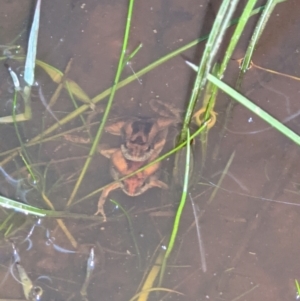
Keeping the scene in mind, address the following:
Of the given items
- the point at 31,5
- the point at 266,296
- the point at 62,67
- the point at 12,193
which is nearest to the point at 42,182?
the point at 12,193

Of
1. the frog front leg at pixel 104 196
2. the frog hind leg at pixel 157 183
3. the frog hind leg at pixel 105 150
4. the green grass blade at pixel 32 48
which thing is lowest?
the frog front leg at pixel 104 196

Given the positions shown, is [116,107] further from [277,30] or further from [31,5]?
[277,30]

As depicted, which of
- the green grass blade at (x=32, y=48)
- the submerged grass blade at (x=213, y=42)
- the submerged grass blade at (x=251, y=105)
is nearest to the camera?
the submerged grass blade at (x=213, y=42)

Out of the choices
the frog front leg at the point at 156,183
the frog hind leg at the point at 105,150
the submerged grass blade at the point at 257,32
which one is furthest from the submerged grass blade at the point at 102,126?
the submerged grass blade at the point at 257,32

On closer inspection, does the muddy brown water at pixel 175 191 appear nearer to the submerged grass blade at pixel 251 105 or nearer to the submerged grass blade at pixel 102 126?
the submerged grass blade at pixel 102 126

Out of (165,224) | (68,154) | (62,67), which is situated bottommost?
(165,224)

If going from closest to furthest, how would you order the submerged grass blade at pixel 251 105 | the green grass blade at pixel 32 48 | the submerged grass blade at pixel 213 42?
the submerged grass blade at pixel 213 42
the submerged grass blade at pixel 251 105
the green grass blade at pixel 32 48

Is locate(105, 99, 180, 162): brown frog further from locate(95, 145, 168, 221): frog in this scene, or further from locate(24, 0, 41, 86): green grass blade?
locate(24, 0, 41, 86): green grass blade
